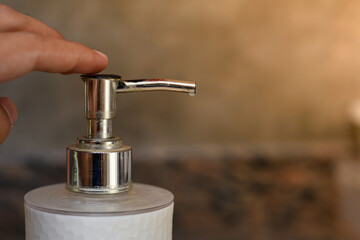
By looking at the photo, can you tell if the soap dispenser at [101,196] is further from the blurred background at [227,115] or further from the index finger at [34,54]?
the blurred background at [227,115]

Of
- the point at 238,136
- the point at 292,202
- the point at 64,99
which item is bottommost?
the point at 292,202

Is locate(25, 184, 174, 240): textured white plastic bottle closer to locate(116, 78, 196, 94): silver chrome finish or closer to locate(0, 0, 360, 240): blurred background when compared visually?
locate(116, 78, 196, 94): silver chrome finish

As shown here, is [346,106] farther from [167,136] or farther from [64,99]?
[64,99]

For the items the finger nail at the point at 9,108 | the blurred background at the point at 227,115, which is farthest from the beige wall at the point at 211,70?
the finger nail at the point at 9,108

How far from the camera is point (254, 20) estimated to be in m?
1.25

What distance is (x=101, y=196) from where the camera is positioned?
0.82 feet

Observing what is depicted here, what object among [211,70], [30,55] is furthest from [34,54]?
[211,70]

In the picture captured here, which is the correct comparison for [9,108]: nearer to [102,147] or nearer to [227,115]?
[102,147]

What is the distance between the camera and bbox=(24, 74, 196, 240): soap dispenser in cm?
23

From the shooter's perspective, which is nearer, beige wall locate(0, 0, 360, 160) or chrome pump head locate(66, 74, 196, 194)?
chrome pump head locate(66, 74, 196, 194)

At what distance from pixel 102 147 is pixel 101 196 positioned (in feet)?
0.10

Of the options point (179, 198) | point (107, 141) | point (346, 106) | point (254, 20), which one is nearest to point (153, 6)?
point (254, 20)

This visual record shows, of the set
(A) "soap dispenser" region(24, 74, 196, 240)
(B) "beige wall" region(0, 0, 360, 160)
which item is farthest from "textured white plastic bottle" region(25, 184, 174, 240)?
(B) "beige wall" region(0, 0, 360, 160)

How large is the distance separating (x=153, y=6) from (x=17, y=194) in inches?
26.0
